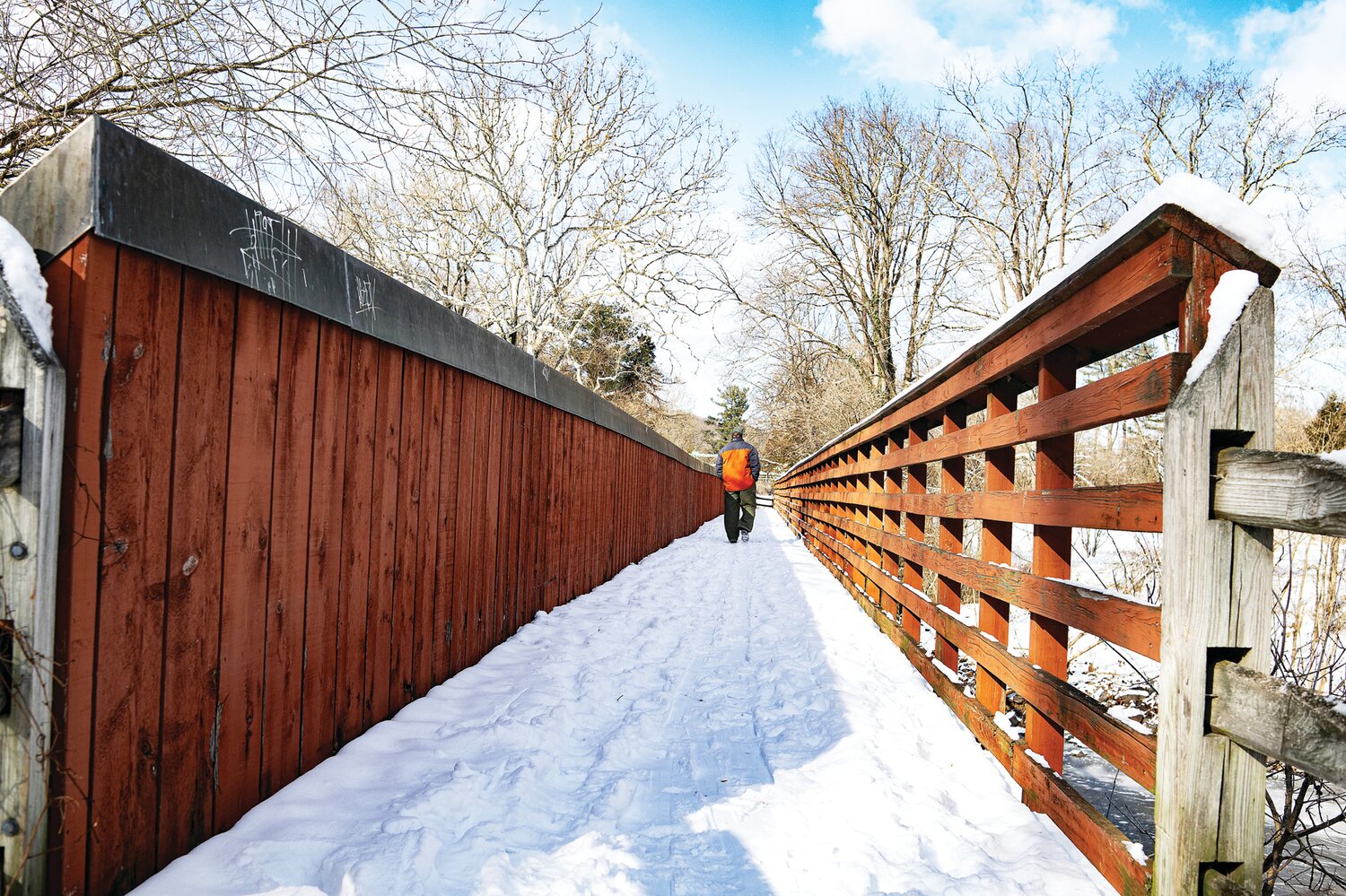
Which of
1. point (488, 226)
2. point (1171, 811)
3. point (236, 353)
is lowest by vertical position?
point (1171, 811)

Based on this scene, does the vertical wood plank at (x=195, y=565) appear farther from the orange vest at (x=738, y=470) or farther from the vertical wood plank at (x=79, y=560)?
the orange vest at (x=738, y=470)

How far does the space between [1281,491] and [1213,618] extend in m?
0.29

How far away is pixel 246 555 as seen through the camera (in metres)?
1.79

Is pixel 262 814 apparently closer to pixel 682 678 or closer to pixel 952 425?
pixel 682 678

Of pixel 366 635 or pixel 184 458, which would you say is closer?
pixel 184 458

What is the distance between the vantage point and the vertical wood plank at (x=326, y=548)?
206 cm

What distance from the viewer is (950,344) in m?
17.0

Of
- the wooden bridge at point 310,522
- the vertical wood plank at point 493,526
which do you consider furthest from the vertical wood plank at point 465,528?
the wooden bridge at point 310,522

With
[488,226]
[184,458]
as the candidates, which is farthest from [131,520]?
[488,226]

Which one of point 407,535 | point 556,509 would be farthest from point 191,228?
point 556,509

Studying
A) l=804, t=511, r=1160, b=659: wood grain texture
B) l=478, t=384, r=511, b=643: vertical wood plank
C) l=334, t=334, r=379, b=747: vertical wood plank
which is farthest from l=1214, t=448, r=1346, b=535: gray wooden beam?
l=478, t=384, r=511, b=643: vertical wood plank

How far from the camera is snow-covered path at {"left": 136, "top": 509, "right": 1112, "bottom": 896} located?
5.45 feet

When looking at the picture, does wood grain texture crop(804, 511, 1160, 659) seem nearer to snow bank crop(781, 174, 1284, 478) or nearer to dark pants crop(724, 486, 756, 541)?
snow bank crop(781, 174, 1284, 478)

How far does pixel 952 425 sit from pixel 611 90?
11.9 metres
